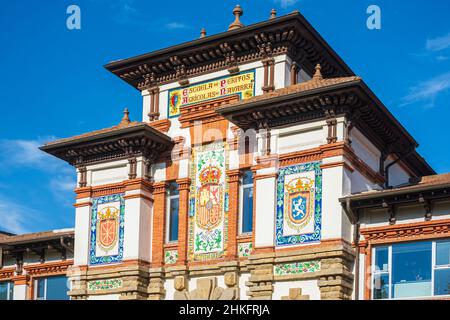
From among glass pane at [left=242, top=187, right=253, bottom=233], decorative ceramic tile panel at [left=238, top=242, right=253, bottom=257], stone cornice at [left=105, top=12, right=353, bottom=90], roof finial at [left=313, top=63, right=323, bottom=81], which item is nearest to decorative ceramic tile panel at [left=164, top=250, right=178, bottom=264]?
decorative ceramic tile panel at [left=238, top=242, right=253, bottom=257]

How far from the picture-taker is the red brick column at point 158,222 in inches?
1179

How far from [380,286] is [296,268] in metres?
2.44

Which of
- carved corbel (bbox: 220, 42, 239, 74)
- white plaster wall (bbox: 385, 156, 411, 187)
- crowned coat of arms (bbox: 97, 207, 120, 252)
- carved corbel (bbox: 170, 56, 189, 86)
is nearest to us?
carved corbel (bbox: 220, 42, 239, 74)

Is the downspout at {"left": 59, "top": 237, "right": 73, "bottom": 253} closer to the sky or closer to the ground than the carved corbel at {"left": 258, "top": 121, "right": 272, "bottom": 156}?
closer to the ground

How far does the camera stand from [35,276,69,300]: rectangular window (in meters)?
33.2

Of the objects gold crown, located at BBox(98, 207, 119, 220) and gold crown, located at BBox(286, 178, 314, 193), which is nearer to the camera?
gold crown, located at BBox(286, 178, 314, 193)

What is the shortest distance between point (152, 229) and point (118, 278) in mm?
1947

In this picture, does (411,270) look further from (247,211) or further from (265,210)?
(247,211)

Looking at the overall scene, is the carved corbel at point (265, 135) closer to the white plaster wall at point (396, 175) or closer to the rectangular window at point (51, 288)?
the white plaster wall at point (396, 175)

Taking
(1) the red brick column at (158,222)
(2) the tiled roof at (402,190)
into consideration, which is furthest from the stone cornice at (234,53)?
(2) the tiled roof at (402,190)

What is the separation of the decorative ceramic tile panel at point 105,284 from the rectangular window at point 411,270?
859 centimetres

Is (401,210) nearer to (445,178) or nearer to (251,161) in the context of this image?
(445,178)

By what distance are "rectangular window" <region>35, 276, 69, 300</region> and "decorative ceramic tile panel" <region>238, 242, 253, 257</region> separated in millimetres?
7799

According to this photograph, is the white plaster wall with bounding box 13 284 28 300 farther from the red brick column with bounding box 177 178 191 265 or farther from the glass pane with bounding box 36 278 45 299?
the red brick column with bounding box 177 178 191 265
